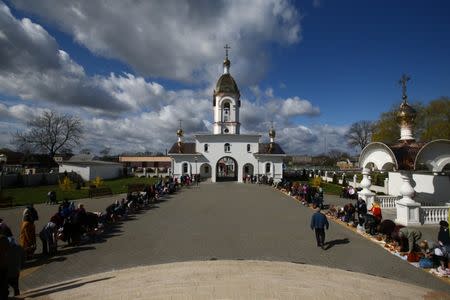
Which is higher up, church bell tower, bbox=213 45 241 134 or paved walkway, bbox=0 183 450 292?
church bell tower, bbox=213 45 241 134

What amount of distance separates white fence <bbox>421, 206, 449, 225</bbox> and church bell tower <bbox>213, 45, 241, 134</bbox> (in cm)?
2926

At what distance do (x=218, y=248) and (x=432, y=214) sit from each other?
9.95m

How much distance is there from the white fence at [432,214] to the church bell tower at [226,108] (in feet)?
96.0

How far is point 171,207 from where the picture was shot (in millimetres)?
17828

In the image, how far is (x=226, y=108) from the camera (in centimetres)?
4153

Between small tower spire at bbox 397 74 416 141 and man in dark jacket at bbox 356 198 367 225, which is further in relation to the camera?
small tower spire at bbox 397 74 416 141

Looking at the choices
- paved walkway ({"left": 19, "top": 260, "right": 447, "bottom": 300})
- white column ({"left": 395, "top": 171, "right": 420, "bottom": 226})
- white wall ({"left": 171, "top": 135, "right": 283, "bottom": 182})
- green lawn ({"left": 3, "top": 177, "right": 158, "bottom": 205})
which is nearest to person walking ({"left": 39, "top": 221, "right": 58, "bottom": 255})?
paved walkway ({"left": 19, "top": 260, "right": 447, "bottom": 300})

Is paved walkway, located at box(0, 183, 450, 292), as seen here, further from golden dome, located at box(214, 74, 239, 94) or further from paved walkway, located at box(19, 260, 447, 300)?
golden dome, located at box(214, 74, 239, 94)

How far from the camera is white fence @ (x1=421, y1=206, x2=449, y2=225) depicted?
515 inches

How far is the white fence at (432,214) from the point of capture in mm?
13086

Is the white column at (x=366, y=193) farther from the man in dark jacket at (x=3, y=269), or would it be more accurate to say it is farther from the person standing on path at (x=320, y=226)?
the man in dark jacket at (x=3, y=269)

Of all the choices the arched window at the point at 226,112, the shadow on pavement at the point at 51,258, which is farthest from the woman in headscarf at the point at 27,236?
the arched window at the point at 226,112

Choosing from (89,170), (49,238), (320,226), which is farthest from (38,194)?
(320,226)

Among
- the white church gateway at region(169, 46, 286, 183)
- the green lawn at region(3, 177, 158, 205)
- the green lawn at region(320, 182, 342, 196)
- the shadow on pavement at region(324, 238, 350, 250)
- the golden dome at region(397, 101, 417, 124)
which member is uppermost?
the golden dome at region(397, 101, 417, 124)
